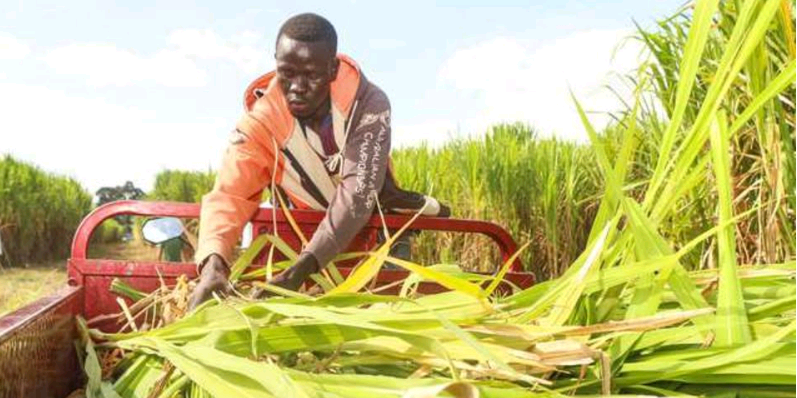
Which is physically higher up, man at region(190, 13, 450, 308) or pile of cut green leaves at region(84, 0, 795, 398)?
man at region(190, 13, 450, 308)

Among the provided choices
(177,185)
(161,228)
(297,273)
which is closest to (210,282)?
(297,273)

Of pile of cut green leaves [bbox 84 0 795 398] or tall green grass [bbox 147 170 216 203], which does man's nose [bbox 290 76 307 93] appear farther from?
tall green grass [bbox 147 170 216 203]

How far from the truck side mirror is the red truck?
0.12 m

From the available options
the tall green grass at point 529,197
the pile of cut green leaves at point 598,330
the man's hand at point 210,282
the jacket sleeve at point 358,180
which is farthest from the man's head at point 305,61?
the tall green grass at point 529,197

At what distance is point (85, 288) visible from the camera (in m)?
2.08

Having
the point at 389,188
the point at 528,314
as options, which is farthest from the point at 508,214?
the point at 528,314

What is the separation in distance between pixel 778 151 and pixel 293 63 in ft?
4.59

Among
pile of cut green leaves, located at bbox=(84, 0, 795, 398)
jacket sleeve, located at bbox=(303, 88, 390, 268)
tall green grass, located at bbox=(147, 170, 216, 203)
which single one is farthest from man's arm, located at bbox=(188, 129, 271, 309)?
tall green grass, located at bbox=(147, 170, 216, 203)

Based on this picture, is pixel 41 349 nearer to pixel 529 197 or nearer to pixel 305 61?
pixel 305 61

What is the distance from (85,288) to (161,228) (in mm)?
403

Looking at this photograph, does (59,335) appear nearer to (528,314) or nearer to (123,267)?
(123,267)

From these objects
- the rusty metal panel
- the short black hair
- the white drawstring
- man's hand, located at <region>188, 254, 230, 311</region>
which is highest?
the short black hair

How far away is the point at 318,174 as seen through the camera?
266cm

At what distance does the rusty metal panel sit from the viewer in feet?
4.01
